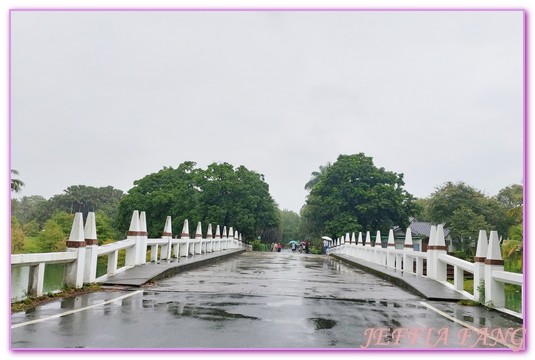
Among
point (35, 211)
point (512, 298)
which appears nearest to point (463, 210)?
point (512, 298)

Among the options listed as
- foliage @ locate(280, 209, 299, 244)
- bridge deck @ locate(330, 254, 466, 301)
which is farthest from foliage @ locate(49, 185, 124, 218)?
bridge deck @ locate(330, 254, 466, 301)

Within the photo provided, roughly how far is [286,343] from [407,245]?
11110 millimetres

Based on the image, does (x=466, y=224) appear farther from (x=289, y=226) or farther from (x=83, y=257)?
(x=289, y=226)

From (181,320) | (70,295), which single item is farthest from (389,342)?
(70,295)

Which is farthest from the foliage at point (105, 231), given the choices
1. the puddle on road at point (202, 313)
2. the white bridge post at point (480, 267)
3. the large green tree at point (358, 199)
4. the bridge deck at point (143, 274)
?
the white bridge post at point (480, 267)

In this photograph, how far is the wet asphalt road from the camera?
5.55 meters

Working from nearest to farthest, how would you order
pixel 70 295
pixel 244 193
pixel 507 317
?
pixel 507 317 → pixel 70 295 → pixel 244 193

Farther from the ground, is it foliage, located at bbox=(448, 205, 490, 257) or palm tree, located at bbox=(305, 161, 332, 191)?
palm tree, located at bbox=(305, 161, 332, 191)

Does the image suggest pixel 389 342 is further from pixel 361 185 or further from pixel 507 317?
pixel 361 185

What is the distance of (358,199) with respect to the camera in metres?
46.1

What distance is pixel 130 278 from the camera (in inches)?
444

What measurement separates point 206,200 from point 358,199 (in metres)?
14.8

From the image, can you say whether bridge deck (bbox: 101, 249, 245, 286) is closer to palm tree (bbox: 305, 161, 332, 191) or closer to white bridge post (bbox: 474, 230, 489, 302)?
white bridge post (bbox: 474, 230, 489, 302)

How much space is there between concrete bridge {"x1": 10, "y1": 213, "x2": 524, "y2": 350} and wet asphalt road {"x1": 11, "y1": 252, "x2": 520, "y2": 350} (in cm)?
1
